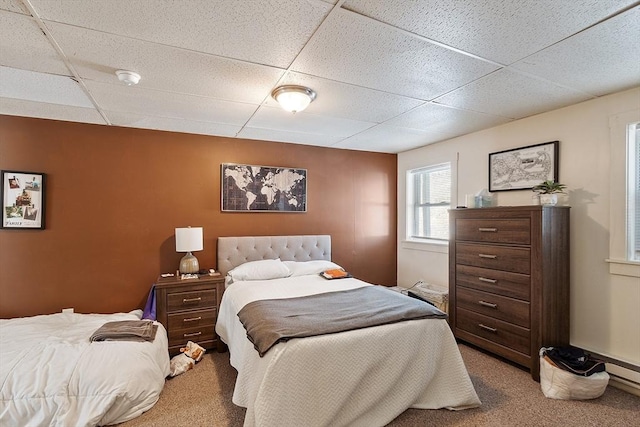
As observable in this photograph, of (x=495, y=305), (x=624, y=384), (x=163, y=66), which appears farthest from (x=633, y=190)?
(x=163, y=66)

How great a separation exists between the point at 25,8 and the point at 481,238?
3.63 meters

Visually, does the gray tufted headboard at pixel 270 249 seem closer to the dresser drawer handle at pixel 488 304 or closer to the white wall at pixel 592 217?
the dresser drawer handle at pixel 488 304

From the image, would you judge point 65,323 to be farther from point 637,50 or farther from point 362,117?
point 637,50

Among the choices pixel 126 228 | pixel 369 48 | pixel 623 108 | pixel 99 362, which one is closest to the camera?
pixel 369 48

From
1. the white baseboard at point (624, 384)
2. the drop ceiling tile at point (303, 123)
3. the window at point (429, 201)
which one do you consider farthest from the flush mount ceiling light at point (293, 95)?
the white baseboard at point (624, 384)

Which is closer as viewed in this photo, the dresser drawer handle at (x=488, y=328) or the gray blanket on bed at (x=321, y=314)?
the gray blanket on bed at (x=321, y=314)

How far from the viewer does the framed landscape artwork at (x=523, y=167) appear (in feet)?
9.62

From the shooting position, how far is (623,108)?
97.1 inches

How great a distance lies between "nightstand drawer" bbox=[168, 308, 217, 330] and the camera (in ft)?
9.98

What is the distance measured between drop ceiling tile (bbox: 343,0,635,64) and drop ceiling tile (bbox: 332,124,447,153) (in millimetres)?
1662

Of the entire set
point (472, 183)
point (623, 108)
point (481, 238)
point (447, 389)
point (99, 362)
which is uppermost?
point (623, 108)

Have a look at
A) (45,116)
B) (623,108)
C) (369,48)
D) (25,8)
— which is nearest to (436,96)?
(369,48)

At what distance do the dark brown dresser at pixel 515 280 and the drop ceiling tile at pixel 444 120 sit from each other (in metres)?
0.94

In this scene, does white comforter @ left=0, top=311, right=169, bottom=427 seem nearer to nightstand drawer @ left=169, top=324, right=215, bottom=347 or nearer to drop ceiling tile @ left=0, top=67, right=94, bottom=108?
nightstand drawer @ left=169, top=324, right=215, bottom=347
